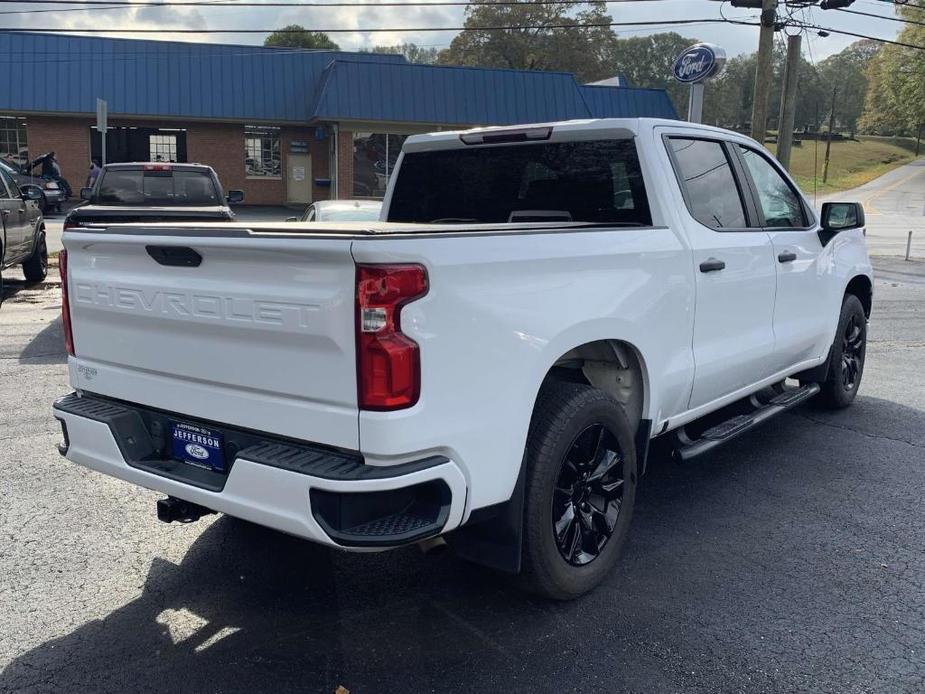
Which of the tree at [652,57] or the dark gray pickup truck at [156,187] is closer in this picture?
the dark gray pickup truck at [156,187]

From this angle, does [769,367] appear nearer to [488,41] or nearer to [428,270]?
[428,270]

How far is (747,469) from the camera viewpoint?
5473 millimetres

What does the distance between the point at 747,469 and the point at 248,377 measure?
3.63 metres

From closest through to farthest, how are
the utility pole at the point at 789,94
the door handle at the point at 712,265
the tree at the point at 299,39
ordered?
the door handle at the point at 712,265 < the utility pole at the point at 789,94 < the tree at the point at 299,39

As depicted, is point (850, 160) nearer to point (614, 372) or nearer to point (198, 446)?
point (614, 372)

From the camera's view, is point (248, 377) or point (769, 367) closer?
point (248, 377)

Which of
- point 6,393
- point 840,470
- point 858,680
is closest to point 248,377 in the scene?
point 858,680

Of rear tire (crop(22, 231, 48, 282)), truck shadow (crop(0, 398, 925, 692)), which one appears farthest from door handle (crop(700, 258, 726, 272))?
rear tire (crop(22, 231, 48, 282))

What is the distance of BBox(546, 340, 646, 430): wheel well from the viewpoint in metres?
3.91

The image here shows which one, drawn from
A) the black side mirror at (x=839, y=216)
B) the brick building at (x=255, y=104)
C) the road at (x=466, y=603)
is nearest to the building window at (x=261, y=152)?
the brick building at (x=255, y=104)

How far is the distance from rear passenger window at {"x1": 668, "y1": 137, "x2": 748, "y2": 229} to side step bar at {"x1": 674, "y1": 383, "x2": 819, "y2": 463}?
1.12 m

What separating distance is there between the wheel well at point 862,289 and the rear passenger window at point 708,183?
210cm

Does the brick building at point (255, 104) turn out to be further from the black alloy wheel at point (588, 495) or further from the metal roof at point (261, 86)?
the black alloy wheel at point (588, 495)

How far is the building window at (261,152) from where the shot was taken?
3212cm
